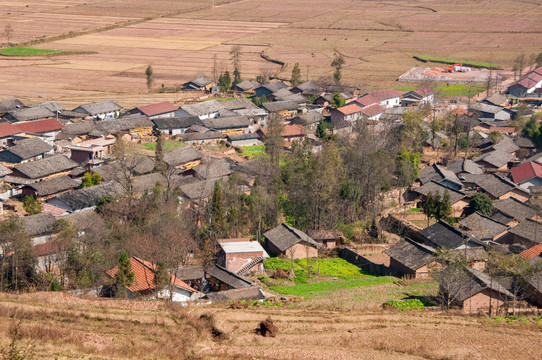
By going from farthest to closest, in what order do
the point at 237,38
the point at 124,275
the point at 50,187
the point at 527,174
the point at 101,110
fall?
the point at 237,38 → the point at 101,110 → the point at 527,174 → the point at 50,187 → the point at 124,275

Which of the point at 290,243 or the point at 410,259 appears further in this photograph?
the point at 290,243

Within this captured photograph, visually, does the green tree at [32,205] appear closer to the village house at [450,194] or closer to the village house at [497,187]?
the village house at [450,194]

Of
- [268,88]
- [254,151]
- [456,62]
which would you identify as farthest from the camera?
[456,62]

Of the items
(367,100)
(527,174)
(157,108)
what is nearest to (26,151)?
(157,108)

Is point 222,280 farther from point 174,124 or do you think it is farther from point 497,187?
point 174,124

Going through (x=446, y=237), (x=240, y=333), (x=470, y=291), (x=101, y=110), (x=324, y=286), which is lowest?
(x=324, y=286)

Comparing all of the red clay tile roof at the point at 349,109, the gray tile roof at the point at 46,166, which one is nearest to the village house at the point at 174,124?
the gray tile roof at the point at 46,166

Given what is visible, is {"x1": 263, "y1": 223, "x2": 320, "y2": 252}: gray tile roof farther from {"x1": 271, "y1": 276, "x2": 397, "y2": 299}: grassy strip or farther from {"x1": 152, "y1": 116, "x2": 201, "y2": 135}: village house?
{"x1": 152, "y1": 116, "x2": 201, "y2": 135}: village house
